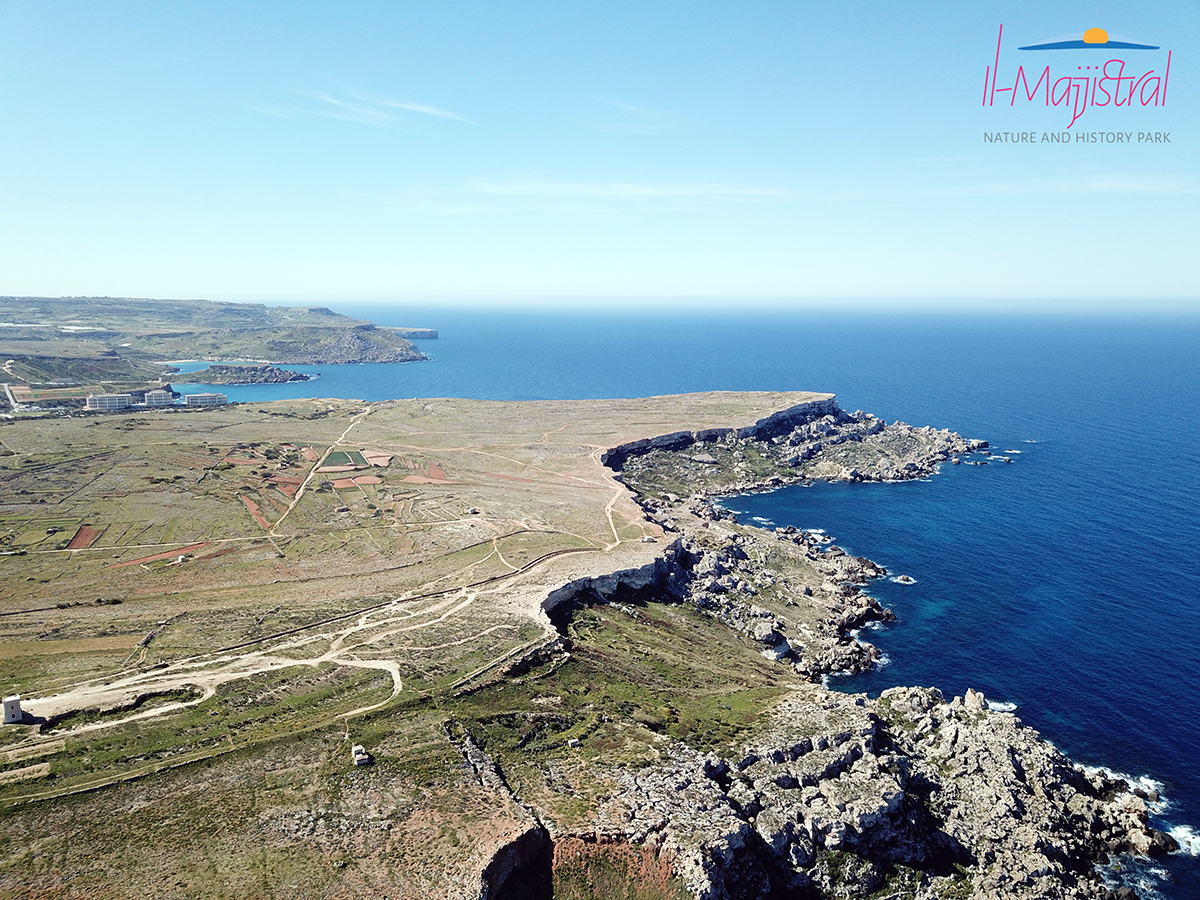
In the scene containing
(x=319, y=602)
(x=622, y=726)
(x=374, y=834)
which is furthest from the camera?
(x=319, y=602)

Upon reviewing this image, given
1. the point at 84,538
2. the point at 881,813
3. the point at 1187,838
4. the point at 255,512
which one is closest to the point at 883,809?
the point at 881,813

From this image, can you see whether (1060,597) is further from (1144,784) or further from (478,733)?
(478,733)

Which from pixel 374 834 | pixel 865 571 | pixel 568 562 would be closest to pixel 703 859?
pixel 374 834

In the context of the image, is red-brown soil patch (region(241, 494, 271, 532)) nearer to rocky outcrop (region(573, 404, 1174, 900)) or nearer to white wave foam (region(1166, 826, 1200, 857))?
rocky outcrop (region(573, 404, 1174, 900))

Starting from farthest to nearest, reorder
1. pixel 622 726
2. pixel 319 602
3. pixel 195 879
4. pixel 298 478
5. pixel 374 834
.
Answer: pixel 298 478
pixel 319 602
pixel 622 726
pixel 374 834
pixel 195 879

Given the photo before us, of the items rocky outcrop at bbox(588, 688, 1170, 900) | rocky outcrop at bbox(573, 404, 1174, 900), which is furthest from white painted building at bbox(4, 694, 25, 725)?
rocky outcrop at bbox(588, 688, 1170, 900)

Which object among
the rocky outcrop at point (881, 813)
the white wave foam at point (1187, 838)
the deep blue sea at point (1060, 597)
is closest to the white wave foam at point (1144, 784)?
the deep blue sea at point (1060, 597)

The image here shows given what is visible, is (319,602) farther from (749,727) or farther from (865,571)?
(865,571)
